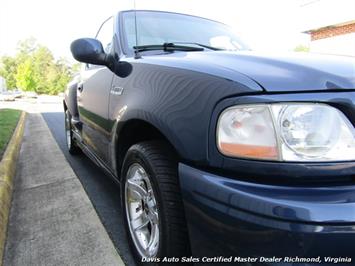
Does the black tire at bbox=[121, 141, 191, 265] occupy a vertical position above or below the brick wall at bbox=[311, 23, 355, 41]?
below

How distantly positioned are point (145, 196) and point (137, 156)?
257 millimetres

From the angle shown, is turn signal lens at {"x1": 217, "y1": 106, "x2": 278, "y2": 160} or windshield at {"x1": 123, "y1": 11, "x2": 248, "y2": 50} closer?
turn signal lens at {"x1": 217, "y1": 106, "x2": 278, "y2": 160}

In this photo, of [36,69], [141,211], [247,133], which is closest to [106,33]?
[141,211]

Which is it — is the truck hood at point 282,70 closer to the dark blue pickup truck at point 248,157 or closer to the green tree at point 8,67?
the dark blue pickup truck at point 248,157

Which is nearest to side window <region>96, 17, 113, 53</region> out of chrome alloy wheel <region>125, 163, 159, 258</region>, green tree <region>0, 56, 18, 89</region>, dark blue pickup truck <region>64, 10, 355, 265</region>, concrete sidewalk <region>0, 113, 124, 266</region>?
dark blue pickup truck <region>64, 10, 355, 265</region>

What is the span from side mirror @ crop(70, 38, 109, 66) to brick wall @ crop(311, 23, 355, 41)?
42.7ft

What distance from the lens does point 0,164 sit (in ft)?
13.3

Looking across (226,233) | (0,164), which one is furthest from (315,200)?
(0,164)

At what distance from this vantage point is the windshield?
277cm

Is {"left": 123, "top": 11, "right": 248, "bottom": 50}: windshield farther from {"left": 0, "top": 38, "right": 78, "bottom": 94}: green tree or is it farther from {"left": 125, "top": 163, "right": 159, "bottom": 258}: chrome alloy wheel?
{"left": 0, "top": 38, "right": 78, "bottom": 94}: green tree

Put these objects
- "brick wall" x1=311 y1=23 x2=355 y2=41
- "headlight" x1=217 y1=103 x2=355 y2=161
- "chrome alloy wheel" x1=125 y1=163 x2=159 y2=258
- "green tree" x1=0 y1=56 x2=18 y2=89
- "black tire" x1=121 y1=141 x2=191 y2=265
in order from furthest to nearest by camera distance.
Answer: "green tree" x1=0 y1=56 x2=18 y2=89 → "brick wall" x1=311 y1=23 x2=355 y2=41 → "chrome alloy wheel" x1=125 y1=163 x2=159 y2=258 → "black tire" x1=121 y1=141 x2=191 y2=265 → "headlight" x1=217 y1=103 x2=355 y2=161

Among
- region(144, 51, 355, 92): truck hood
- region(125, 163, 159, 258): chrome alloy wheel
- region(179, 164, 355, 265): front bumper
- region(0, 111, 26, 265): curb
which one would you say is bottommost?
region(0, 111, 26, 265): curb

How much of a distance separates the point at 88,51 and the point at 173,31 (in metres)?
0.81

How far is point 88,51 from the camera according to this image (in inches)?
94.0
